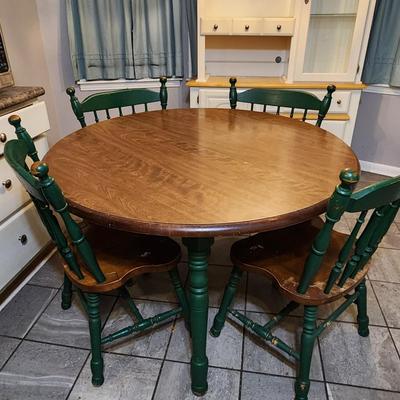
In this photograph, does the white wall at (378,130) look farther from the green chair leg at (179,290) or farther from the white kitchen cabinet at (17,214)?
the white kitchen cabinet at (17,214)

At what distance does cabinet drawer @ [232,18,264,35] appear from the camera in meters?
2.39

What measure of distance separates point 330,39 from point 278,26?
17.1 inches

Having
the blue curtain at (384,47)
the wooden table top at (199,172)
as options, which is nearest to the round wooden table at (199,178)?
the wooden table top at (199,172)

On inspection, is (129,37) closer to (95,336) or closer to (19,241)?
(19,241)

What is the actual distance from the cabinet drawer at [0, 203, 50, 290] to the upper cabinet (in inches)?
60.9

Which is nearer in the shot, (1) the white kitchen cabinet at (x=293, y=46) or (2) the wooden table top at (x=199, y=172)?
(2) the wooden table top at (x=199, y=172)

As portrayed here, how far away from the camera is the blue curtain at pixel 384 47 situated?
94.3 inches

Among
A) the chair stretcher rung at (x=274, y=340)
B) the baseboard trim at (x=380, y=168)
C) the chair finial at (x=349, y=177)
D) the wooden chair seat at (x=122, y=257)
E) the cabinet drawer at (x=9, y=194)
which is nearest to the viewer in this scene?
the chair finial at (x=349, y=177)

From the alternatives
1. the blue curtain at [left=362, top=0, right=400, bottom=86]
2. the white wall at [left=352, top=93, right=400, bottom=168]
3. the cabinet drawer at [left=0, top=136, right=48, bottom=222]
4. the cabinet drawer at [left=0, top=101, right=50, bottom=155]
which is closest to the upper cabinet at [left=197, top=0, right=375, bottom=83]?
the blue curtain at [left=362, top=0, right=400, bottom=86]

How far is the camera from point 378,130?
287cm

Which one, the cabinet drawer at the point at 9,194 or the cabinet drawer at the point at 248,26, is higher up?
the cabinet drawer at the point at 248,26

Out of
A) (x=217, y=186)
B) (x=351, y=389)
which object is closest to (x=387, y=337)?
(x=351, y=389)

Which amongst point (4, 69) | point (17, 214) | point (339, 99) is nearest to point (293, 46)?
point (339, 99)

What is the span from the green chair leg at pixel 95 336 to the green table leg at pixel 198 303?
1.15 feet
